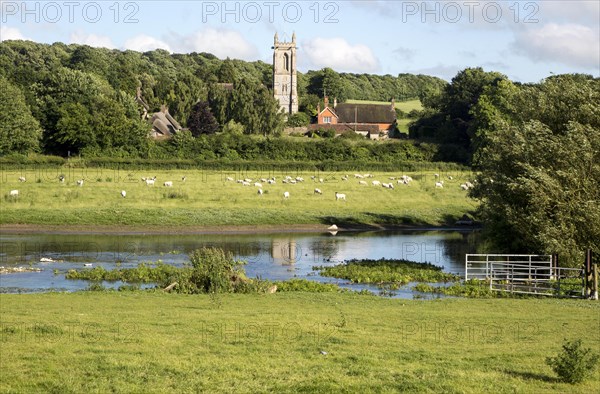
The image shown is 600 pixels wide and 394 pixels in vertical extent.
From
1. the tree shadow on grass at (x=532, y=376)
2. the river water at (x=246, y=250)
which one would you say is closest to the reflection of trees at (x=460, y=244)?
the river water at (x=246, y=250)

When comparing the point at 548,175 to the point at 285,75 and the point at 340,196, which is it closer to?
the point at 340,196

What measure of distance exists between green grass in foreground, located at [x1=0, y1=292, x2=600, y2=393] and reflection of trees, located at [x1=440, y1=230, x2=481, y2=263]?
22.0 m

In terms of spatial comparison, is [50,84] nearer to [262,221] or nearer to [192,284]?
[262,221]

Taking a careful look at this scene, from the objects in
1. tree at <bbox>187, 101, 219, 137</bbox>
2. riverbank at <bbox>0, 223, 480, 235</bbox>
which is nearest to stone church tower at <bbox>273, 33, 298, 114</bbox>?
tree at <bbox>187, 101, 219, 137</bbox>

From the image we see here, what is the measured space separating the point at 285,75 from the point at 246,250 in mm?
112445

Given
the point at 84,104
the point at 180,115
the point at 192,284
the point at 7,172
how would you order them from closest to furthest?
the point at 192,284
the point at 7,172
the point at 84,104
the point at 180,115

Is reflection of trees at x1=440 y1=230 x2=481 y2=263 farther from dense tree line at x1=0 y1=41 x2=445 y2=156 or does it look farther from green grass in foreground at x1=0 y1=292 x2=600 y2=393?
dense tree line at x1=0 y1=41 x2=445 y2=156

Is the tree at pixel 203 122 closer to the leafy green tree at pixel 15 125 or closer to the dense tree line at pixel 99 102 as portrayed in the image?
the dense tree line at pixel 99 102

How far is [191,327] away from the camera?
63.9 feet

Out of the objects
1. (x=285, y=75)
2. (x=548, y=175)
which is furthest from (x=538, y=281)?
(x=285, y=75)

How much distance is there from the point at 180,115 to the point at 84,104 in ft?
105

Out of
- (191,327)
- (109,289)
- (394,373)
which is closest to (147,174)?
(109,289)

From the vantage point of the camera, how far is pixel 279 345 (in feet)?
56.5

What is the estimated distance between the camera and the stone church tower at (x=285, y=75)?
156 m
